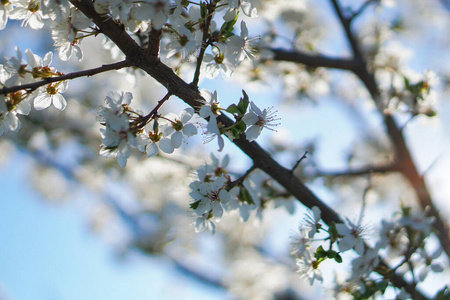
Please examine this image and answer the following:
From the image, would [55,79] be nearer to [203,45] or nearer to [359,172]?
[203,45]

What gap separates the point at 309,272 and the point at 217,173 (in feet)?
1.54

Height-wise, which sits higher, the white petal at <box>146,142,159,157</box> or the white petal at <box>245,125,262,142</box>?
the white petal at <box>245,125,262,142</box>

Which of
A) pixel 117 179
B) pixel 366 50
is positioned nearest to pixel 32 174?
pixel 117 179

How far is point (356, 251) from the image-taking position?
129cm

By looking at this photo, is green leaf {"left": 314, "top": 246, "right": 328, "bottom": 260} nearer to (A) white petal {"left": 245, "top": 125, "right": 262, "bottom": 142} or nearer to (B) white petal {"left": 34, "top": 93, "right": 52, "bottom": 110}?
(A) white petal {"left": 245, "top": 125, "right": 262, "bottom": 142}

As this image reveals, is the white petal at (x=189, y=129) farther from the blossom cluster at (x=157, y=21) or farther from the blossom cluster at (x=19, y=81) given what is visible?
the blossom cluster at (x=19, y=81)

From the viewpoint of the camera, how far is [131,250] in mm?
6277

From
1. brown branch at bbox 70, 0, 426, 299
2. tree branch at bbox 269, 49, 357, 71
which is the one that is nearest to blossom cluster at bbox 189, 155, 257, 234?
brown branch at bbox 70, 0, 426, 299

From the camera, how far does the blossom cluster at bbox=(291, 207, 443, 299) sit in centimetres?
124

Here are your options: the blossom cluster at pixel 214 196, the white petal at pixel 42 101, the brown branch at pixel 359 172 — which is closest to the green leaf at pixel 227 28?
the blossom cluster at pixel 214 196

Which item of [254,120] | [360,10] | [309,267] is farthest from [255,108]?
[360,10]

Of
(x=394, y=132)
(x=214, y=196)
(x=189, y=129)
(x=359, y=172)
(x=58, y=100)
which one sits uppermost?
(x=394, y=132)

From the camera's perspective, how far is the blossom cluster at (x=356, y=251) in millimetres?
1240

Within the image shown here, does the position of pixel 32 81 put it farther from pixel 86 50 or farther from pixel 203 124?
pixel 86 50
